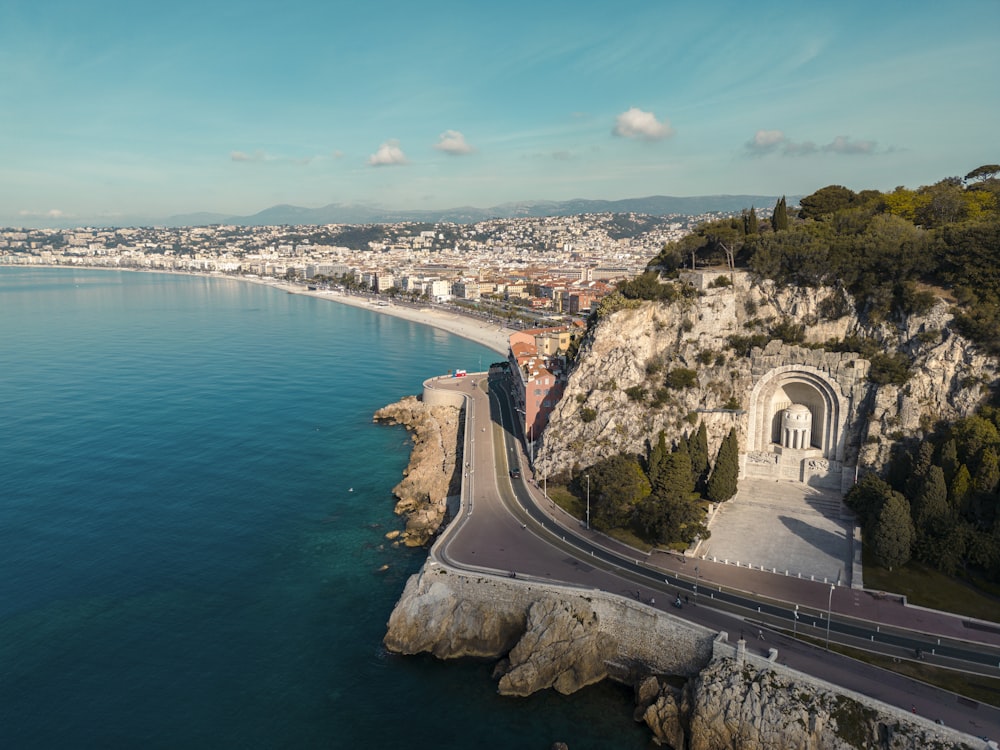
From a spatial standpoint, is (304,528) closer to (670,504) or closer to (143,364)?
(670,504)

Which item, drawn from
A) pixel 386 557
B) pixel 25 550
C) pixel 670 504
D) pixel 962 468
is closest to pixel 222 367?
pixel 25 550

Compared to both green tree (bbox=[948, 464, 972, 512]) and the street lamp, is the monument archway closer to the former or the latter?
green tree (bbox=[948, 464, 972, 512])

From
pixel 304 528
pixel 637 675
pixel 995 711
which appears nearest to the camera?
pixel 995 711

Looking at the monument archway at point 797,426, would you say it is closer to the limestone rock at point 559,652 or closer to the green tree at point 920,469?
the green tree at point 920,469

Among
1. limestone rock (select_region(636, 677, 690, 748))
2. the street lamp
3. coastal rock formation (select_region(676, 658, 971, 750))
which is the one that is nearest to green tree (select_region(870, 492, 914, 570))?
the street lamp

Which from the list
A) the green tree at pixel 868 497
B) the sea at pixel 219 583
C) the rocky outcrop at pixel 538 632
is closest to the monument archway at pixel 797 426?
the green tree at pixel 868 497
